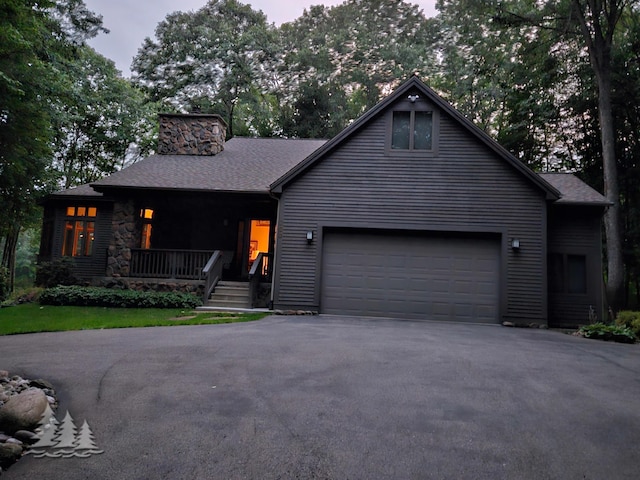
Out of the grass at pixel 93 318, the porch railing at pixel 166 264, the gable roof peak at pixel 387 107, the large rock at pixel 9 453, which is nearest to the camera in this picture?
the large rock at pixel 9 453

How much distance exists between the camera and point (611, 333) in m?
8.84

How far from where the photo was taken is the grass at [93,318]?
8156 millimetres

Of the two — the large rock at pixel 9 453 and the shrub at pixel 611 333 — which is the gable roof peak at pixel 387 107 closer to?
the shrub at pixel 611 333

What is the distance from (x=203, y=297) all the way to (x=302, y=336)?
588cm

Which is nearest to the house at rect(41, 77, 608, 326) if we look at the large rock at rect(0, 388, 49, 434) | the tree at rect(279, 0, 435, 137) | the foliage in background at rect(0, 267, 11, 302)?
the foliage in background at rect(0, 267, 11, 302)

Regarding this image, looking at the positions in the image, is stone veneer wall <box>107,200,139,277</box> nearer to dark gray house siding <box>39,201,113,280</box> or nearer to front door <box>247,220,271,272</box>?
dark gray house siding <box>39,201,113,280</box>

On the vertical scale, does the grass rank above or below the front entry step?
below

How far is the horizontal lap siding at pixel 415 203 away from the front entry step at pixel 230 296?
1.42m

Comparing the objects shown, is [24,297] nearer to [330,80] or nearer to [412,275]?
[412,275]

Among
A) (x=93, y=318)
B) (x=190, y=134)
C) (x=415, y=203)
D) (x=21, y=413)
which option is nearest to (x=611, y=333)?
(x=415, y=203)

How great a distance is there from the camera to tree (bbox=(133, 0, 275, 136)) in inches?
1047

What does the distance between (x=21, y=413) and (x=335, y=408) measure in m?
2.54

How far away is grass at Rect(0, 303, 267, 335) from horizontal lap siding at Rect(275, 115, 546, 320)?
7.40ft

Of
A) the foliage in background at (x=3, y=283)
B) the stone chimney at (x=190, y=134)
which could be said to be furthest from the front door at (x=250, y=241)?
the foliage in background at (x=3, y=283)
